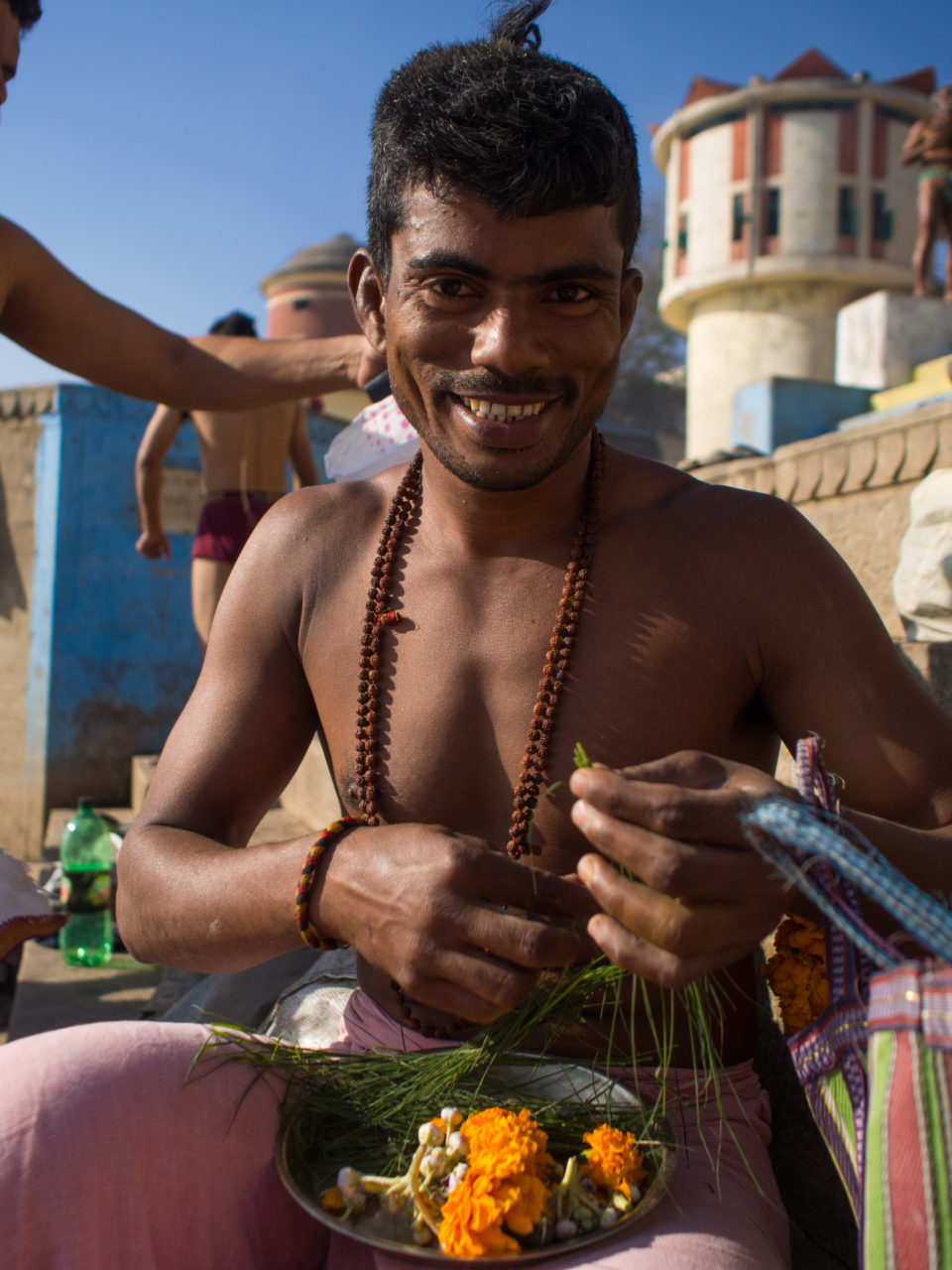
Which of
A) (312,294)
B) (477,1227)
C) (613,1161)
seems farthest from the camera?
(312,294)

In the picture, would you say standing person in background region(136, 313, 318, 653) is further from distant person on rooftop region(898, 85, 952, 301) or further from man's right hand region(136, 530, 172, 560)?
distant person on rooftop region(898, 85, 952, 301)

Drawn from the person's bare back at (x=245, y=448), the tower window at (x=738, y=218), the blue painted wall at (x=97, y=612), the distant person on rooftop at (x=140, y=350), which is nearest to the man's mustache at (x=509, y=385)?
the distant person on rooftop at (x=140, y=350)

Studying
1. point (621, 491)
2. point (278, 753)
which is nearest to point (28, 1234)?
point (278, 753)

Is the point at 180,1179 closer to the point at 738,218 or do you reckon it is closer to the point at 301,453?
the point at 301,453

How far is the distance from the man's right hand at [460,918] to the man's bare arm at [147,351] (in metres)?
1.71

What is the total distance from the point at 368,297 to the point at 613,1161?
1551mm

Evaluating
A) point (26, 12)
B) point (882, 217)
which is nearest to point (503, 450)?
point (26, 12)

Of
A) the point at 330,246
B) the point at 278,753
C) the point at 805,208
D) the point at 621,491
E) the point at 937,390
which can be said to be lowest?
the point at 278,753

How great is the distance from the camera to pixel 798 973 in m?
1.47

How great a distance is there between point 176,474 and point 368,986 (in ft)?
25.2

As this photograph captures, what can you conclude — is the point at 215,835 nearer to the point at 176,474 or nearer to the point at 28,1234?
the point at 28,1234

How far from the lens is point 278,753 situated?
203 cm

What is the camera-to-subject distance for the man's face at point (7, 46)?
259 cm

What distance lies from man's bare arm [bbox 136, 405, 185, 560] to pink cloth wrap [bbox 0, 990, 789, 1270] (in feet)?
16.2
